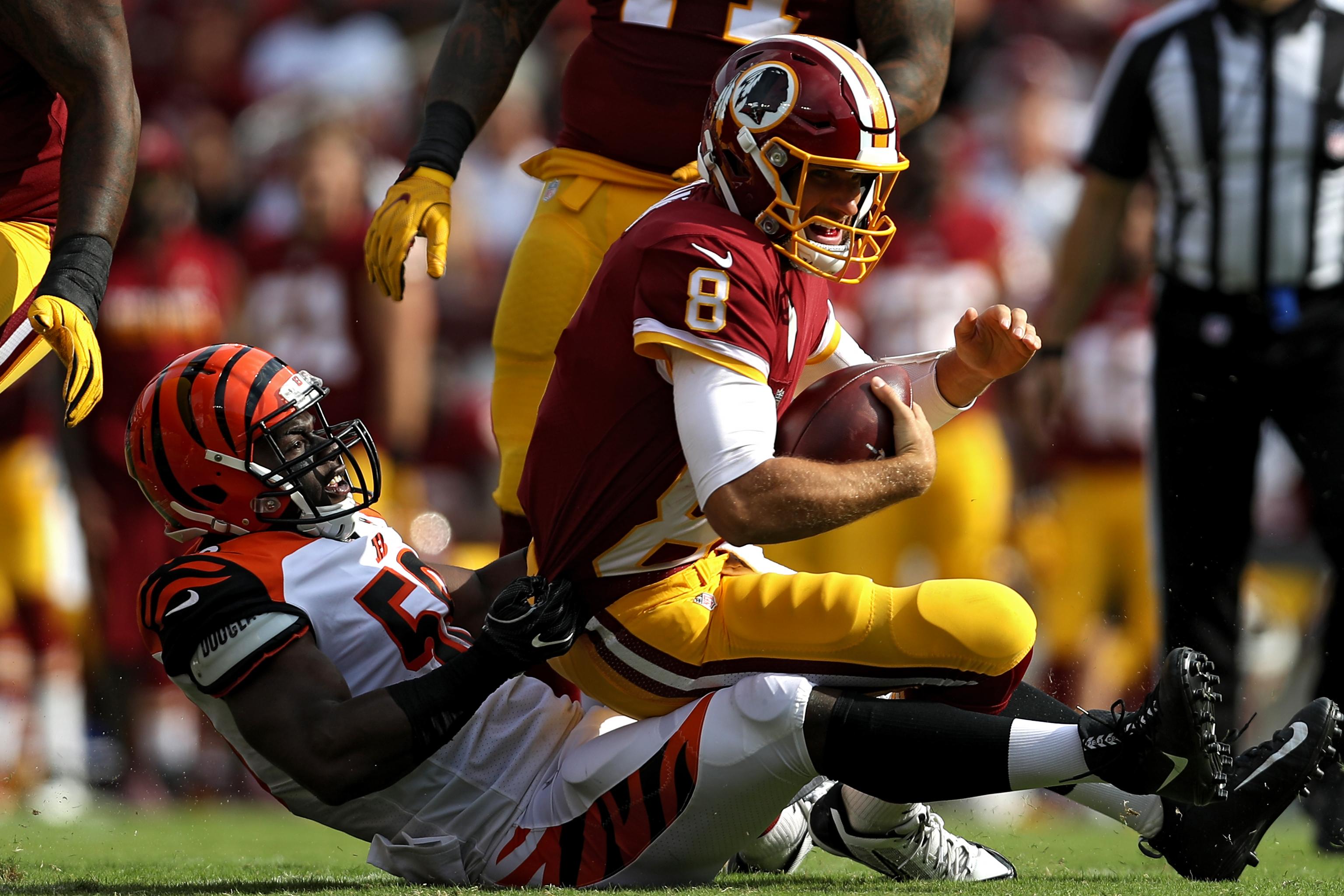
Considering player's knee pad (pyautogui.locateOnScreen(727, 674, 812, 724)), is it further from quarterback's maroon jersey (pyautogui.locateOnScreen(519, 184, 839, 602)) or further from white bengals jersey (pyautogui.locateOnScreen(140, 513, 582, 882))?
white bengals jersey (pyautogui.locateOnScreen(140, 513, 582, 882))

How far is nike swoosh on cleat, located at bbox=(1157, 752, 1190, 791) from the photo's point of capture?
9.45 ft

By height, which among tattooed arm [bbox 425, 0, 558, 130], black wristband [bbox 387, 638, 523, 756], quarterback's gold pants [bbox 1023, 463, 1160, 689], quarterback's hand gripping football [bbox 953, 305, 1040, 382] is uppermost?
tattooed arm [bbox 425, 0, 558, 130]

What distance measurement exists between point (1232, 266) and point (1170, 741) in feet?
6.96

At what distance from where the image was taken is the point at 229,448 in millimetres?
3312

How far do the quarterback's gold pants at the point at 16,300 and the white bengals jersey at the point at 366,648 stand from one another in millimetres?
784

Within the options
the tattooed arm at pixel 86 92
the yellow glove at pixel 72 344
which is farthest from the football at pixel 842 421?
the tattooed arm at pixel 86 92

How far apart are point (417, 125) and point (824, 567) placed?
344cm

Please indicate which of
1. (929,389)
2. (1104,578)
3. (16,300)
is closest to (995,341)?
(929,389)

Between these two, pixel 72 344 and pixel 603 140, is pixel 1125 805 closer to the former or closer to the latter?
pixel 603 140

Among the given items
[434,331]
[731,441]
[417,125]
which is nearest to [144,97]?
[417,125]

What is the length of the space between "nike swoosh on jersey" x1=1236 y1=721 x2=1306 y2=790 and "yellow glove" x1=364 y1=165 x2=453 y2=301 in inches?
80.3

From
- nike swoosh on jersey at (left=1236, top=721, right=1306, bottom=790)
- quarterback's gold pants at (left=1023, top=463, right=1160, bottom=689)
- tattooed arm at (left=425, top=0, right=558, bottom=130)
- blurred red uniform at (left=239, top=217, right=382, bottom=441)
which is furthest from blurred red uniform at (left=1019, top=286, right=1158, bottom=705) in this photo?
nike swoosh on jersey at (left=1236, top=721, right=1306, bottom=790)

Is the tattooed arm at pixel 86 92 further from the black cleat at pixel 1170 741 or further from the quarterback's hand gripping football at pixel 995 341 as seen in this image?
the black cleat at pixel 1170 741

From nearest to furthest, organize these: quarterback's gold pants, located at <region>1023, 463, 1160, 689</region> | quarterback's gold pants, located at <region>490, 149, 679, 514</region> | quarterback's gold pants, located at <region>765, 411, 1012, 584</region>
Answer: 1. quarterback's gold pants, located at <region>490, 149, 679, 514</region>
2. quarterback's gold pants, located at <region>765, 411, 1012, 584</region>
3. quarterback's gold pants, located at <region>1023, 463, 1160, 689</region>
